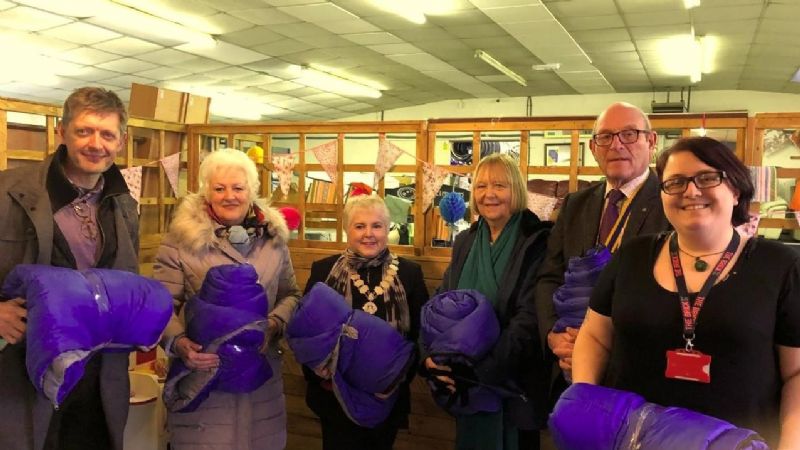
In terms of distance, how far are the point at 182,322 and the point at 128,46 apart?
5.99 meters

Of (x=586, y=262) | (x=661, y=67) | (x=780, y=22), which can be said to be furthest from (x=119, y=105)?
(x=661, y=67)

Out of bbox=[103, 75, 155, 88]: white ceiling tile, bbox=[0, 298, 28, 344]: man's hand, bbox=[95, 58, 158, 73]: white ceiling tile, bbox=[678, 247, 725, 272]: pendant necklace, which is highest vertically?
bbox=[95, 58, 158, 73]: white ceiling tile

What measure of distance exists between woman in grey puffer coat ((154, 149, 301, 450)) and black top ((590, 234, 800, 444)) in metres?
1.29

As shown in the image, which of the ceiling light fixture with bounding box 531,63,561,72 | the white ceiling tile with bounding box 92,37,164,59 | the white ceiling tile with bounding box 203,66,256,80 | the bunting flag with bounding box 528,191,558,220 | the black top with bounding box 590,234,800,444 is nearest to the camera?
the black top with bounding box 590,234,800,444

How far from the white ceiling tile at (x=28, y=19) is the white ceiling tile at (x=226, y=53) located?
4.44 ft

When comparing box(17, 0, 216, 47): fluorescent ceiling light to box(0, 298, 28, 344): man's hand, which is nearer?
box(0, 298, 28, 344): man's hand

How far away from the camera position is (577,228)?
1985 millimetres

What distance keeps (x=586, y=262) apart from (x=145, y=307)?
48.7 inches

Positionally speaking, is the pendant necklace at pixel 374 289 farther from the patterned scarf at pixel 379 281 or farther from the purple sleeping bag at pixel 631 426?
the purple sleeping bag at pixel 631 426

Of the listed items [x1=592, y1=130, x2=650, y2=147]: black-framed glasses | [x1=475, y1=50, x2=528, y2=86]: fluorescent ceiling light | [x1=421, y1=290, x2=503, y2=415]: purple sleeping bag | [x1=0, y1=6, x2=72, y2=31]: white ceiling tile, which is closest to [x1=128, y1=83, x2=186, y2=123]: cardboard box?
[x1=421, y1=290, x2=503, y2=415]: purple sleeping bag

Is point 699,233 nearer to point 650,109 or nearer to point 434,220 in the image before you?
point 434,220

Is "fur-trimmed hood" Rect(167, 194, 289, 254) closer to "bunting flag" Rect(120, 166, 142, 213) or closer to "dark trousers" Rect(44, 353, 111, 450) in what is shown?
"dark trousers" Rect(44, 353, 111, 450)

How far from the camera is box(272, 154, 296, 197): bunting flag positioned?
324cm

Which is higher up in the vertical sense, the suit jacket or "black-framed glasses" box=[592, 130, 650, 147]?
"black-framed glasses" box=[592, 130, 650, 147]
